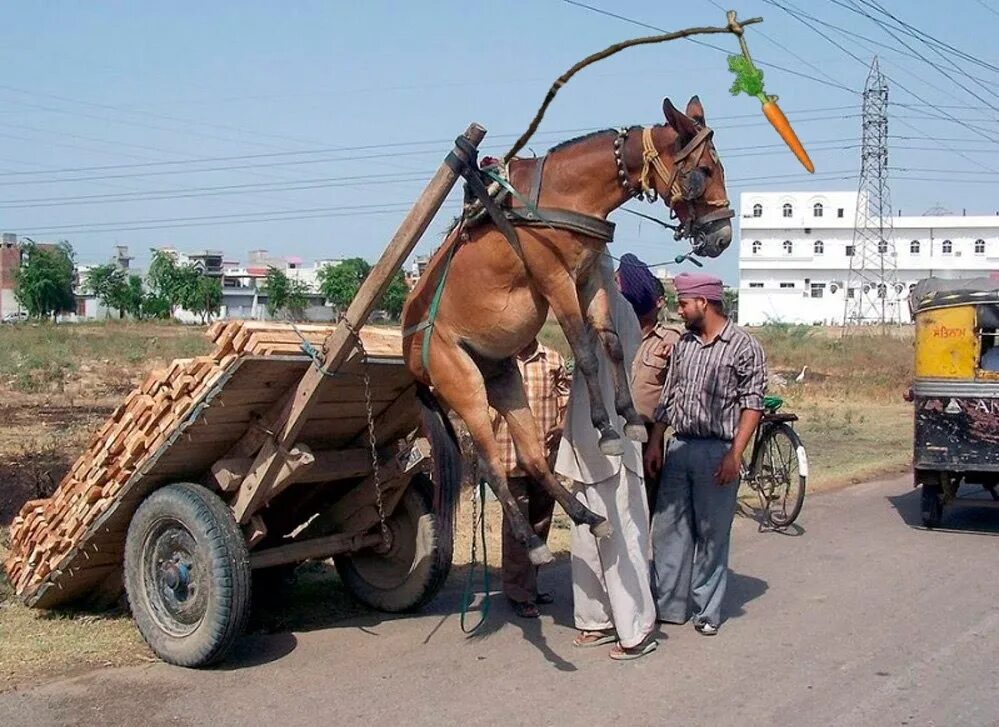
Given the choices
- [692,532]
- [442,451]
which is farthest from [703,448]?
[442,451]

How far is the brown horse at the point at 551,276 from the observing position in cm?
491

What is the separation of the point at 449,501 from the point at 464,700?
4.48 ft

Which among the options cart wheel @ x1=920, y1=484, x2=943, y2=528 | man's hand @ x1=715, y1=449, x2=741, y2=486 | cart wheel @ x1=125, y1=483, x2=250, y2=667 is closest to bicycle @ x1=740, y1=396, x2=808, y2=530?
cart wheel @ x1=920, y1=484, x2=943, y2=528

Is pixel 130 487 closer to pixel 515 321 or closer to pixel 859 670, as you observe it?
pixel 515 321

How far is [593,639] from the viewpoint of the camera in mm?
5980

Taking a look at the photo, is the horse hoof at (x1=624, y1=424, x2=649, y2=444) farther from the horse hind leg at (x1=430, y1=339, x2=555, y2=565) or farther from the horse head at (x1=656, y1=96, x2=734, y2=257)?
the horse head at (x1=656, y1=96, x2=734, y2=257)

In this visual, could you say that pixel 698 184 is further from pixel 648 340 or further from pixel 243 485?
pixel 243 485

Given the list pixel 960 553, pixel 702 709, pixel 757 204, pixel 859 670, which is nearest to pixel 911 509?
pixel 960 553

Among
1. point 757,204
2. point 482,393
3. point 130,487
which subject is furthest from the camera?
point 757,204

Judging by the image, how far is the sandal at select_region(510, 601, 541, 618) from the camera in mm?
6598

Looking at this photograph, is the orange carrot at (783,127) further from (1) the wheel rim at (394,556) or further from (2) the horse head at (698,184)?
(1) the wheel rim at (394,556)

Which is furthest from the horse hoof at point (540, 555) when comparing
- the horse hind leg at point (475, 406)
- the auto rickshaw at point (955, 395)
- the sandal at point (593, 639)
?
the auto rickshaw at point (955, 395)

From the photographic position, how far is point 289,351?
218 inches

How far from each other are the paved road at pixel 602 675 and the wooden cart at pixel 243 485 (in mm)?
404
